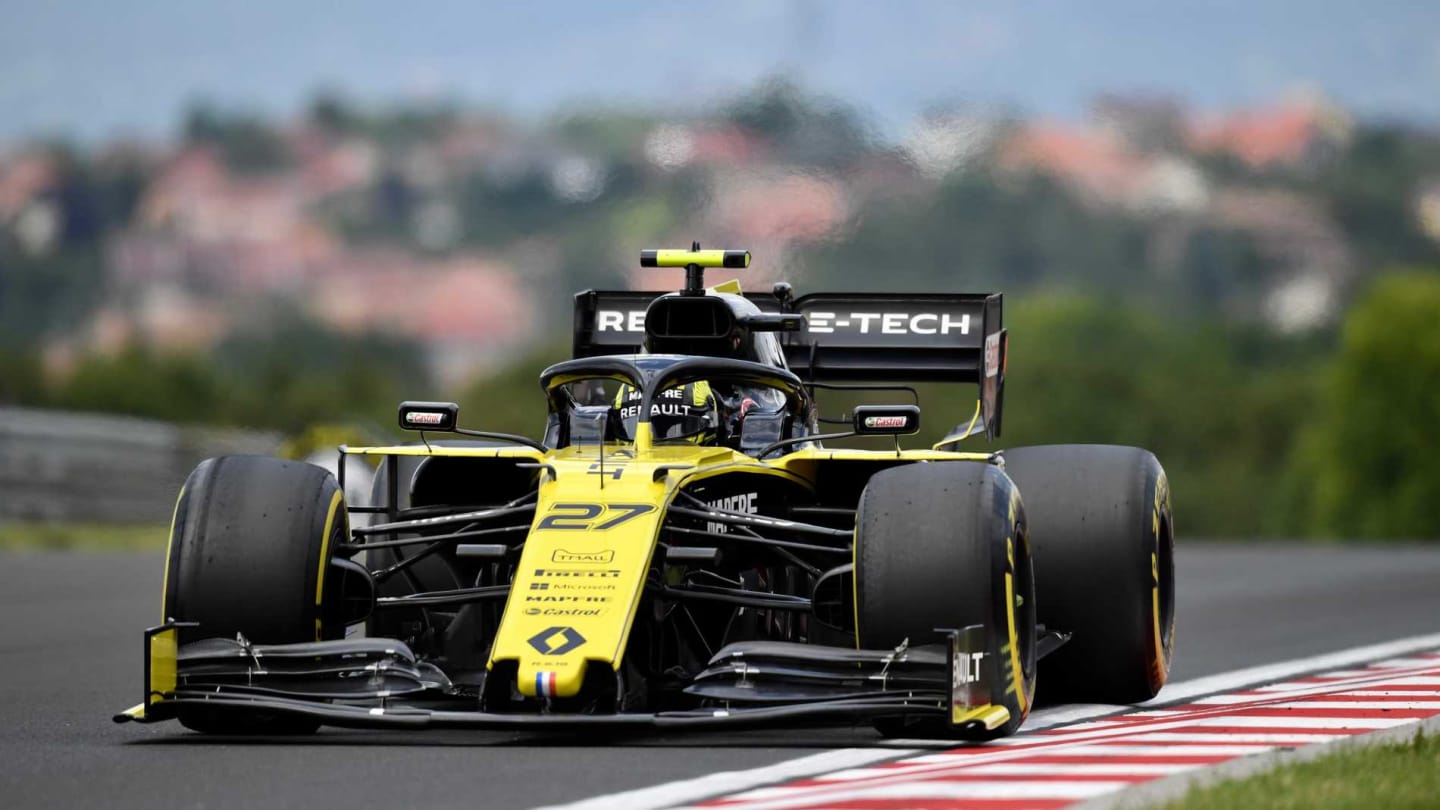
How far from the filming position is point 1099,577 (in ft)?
38.1

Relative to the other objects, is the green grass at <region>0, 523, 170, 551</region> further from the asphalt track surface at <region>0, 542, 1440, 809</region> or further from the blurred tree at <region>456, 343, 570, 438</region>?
the asphalt track surface at <region>0, 542, 1440, 809</region>

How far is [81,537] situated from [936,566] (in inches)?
1018

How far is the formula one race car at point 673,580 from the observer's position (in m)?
9.39

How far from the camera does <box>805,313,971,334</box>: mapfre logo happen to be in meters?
14.9

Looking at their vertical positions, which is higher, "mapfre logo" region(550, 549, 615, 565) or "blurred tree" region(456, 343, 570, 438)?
"mapfre logo" region(550, 549, 615, 565)

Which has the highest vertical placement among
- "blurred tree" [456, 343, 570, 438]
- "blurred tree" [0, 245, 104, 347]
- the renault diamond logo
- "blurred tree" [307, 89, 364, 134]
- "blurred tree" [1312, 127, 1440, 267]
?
"blurred tree" [307, 89, 364, 134]

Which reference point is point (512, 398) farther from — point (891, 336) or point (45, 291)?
point (891, 336)

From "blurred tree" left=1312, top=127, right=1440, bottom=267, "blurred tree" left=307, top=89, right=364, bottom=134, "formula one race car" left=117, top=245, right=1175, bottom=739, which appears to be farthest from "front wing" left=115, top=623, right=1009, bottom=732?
"blurred tree" left=307, top=89, right=364, bottom=134

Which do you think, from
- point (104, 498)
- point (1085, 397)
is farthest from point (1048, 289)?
point (104, 498)

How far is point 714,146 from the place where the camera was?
27359 mm

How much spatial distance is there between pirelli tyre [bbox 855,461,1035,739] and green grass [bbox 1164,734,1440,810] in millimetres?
→ 1528

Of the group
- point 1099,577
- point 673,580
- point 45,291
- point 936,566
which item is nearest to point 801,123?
point 1099,577

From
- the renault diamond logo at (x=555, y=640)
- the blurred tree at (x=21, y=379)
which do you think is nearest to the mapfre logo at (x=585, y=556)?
the renault diamond logo at (x=555, y=640)

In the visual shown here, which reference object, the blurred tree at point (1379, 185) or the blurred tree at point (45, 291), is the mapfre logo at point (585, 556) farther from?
the blurred tree at point (1379, 185)
